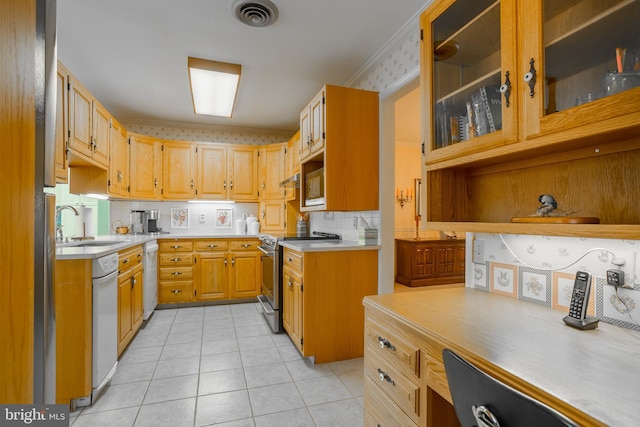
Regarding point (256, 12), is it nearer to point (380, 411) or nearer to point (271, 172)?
point (380, 411)

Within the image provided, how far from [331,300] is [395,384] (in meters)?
1.37

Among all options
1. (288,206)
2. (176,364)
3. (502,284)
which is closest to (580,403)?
(502,284)

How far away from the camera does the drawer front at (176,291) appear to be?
3992 mm

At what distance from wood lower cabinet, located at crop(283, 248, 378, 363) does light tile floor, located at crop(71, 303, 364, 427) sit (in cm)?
14

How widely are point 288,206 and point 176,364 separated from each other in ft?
8.53

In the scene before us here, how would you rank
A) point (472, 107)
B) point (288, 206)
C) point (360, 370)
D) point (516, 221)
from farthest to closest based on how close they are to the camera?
point (288, 206) → point (360, 370) → point (472, 107) → point (516, 221)

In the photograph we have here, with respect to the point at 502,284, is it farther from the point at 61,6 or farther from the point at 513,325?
the point at 61,6

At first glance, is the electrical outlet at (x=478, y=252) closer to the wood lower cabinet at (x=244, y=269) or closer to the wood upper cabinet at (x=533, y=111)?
the wood upper cabinet at (x=533, y=111)

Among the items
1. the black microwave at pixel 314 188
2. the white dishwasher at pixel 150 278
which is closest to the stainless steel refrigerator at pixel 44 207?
the black microwave at pixel 314 188

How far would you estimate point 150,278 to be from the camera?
358 centimetres

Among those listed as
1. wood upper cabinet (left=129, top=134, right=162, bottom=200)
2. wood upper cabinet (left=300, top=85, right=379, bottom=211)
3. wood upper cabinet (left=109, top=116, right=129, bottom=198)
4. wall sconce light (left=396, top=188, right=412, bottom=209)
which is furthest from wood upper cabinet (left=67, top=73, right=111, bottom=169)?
wall sconce light (left=396, top=188, right=412, bottom=209)

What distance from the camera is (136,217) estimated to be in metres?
4.34

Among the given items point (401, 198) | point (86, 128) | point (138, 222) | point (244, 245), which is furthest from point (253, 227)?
point (401, 198)

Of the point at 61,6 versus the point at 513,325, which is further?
the point at 61,6
